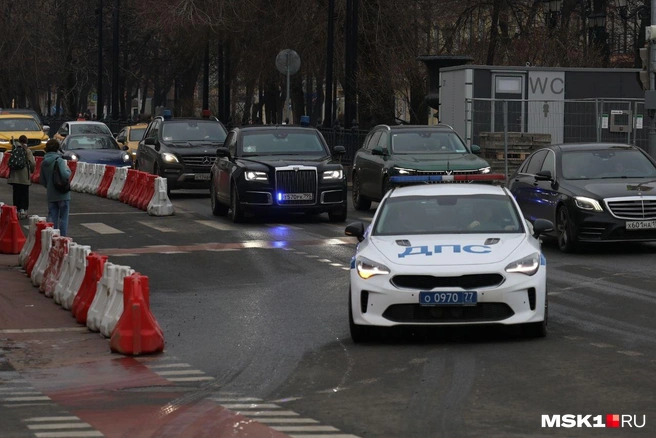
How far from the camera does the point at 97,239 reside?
75.7ft

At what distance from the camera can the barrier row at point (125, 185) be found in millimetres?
28297

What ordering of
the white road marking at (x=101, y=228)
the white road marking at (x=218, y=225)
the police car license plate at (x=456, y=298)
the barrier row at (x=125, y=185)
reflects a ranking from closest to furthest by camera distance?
the police car license plate at (x=456, y=298)
the white road marking at (x=101, y=228)
the white road marking at (x=218, y=225)
the barrier row at (x=125, y=185)

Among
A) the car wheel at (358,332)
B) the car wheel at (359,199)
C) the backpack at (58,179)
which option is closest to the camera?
the car wheel at (358,332)

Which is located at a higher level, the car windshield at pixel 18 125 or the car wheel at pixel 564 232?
the car windshield at pixel 18 125

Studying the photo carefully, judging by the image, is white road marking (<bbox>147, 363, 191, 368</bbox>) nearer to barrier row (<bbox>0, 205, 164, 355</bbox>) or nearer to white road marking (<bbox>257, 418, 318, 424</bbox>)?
barrier row (<bbox>0, 205, 164, 355</bbox>)

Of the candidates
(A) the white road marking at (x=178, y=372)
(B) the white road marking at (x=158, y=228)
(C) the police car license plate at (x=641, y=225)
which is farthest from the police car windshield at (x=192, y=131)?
(A) the white road marking at (x=178, y=372)

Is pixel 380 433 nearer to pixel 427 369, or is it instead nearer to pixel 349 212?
pixel 427 369

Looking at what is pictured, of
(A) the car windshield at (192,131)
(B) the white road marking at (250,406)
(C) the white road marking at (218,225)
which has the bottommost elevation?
(C) the white road marking at (218,225)

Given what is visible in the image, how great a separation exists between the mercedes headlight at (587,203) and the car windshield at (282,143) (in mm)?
7792

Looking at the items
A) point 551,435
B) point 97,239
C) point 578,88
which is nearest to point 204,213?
point 97,239

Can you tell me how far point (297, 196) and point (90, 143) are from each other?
1714 cm

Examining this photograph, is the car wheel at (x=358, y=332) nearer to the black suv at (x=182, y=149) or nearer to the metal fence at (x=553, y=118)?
the black suv at (x=182, y=149)

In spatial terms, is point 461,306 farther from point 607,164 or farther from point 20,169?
point 20,169

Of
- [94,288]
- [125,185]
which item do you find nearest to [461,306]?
[94,288]
